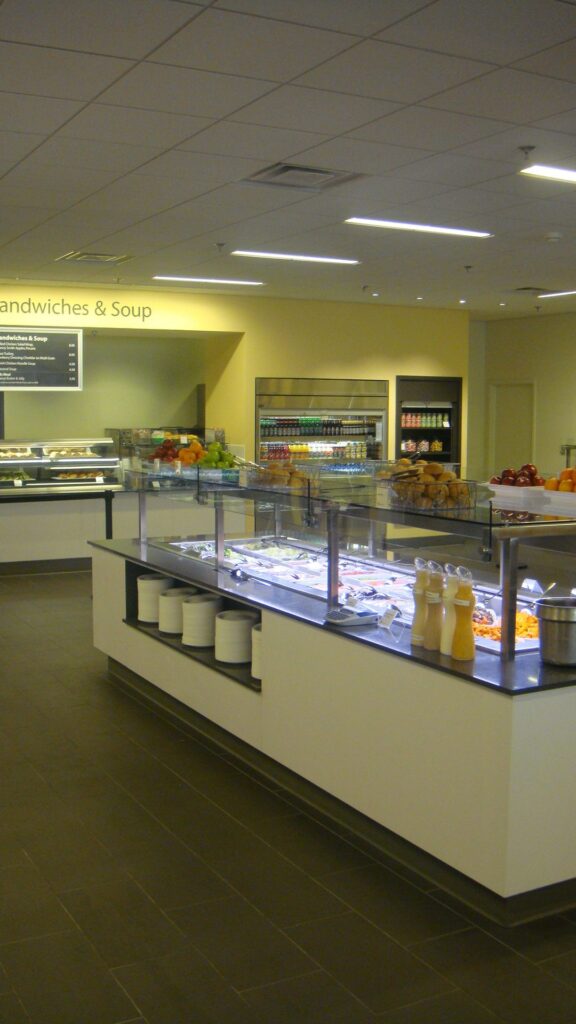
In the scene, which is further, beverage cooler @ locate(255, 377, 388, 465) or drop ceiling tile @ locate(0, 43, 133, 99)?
beverage cooler @ locate(255, 377, 388, 465)

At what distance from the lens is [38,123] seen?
4699mm

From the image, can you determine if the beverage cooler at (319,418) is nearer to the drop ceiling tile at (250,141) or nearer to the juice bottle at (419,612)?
the drop ceiling tile at (250,141)

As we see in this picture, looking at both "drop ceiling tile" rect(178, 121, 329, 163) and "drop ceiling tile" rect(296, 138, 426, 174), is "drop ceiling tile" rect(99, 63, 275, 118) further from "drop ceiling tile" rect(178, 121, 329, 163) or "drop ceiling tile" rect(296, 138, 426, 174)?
"drop ceiling tile" rect(296, 138, 426, 174)

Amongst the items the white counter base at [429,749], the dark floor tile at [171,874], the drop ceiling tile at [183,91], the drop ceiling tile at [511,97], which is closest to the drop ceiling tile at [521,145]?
the drop ceiling tile at [511,97]

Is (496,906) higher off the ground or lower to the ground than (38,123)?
lower

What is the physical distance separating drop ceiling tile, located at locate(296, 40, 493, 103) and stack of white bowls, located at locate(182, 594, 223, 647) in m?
2.58

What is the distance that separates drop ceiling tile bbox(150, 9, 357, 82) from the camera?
3.50 metres

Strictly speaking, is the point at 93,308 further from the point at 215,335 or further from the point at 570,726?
the point at 570,726

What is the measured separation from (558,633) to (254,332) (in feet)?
28.3

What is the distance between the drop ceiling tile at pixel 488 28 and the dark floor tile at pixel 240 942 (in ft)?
10.2

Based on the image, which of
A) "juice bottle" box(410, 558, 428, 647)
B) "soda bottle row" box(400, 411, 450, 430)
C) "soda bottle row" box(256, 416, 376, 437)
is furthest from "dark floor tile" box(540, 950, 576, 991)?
"soda bottle row" box(400, 411, 450, 430)

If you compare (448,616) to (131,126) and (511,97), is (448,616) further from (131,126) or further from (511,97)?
(131,126)

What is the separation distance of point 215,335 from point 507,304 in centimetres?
364

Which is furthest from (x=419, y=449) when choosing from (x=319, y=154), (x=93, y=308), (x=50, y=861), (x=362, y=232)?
(x=50, y=861)
